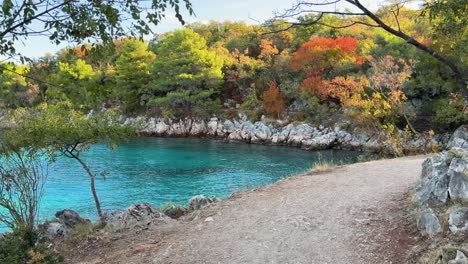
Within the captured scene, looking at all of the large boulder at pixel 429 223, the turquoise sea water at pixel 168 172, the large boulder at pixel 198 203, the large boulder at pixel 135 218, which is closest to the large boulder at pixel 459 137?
the turquoise sea water at pixel 168 172

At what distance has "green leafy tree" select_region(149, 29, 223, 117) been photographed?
32.1 m

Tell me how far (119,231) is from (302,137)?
2136cm

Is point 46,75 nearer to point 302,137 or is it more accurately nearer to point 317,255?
point 317,255

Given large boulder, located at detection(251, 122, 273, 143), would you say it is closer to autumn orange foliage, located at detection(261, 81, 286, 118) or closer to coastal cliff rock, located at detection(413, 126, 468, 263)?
autumn orange foliage, located at detection(261, 81, 286, 118)

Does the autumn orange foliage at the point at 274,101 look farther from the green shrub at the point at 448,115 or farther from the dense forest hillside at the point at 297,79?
the green shrub at the point at 448,115

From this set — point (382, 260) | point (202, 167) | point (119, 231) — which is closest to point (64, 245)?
point (119, 231)

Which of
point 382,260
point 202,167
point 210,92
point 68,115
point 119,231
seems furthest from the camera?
point 210,92

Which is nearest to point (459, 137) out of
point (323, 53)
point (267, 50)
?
point (323, 53)

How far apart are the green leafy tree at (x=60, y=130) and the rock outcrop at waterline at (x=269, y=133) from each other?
1167 centimetres

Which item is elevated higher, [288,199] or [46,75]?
[46,75]

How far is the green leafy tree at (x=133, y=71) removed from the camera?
113 ft

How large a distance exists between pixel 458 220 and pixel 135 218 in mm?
5725

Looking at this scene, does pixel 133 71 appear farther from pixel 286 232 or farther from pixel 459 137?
pixel 286 232

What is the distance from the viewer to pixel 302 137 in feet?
89.2
